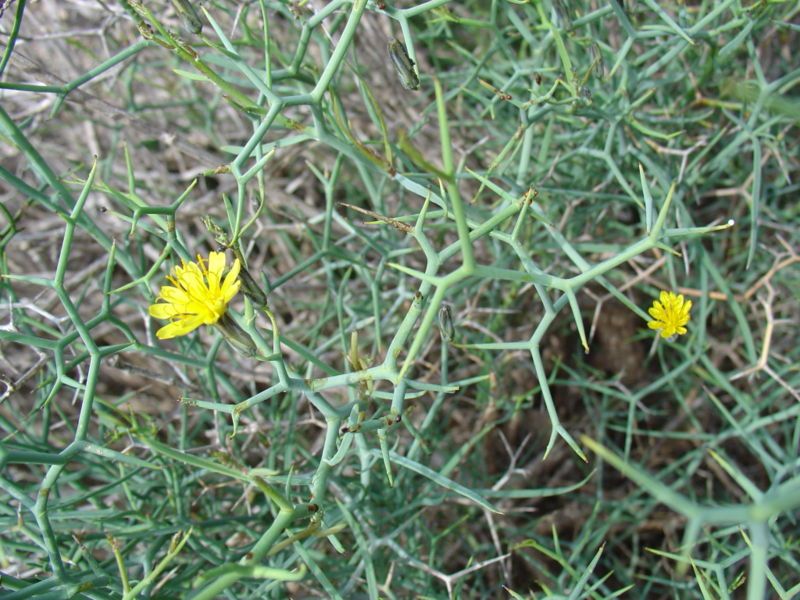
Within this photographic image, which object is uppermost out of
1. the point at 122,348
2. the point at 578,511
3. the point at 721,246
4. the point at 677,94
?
the point at 122,348

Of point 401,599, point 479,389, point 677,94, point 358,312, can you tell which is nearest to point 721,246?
point 677,94

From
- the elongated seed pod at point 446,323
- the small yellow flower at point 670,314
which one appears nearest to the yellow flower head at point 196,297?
the elongated seed pod at point 446,323

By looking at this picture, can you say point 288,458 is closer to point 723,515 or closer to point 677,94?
point 723,515

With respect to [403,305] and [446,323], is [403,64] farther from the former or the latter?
[403,305]

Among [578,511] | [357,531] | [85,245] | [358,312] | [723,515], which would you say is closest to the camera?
[723,515]

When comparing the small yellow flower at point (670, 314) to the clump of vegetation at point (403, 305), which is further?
the small yellow flower at point (670, 314)

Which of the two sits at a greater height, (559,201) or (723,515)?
(723,515)

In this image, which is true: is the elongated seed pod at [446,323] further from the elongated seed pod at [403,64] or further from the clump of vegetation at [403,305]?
the elongated seed pod at [403,64]

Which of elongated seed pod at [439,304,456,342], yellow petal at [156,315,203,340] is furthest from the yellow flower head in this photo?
elongated seed pod at [439,304,456,342]
